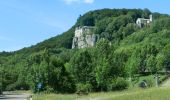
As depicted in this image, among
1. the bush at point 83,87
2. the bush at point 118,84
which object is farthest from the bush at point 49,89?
the bush at point 118,84

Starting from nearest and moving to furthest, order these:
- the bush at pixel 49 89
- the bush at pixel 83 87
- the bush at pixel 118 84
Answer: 1. the bush at pixel 83 87
2. the bush at pixel 118 84
3. the bush at pixel 49 89

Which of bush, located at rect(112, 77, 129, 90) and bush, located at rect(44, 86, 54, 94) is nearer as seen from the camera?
bush, located at rect(112, 77, 129, 90)

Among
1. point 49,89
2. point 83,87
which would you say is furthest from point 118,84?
point 49,89

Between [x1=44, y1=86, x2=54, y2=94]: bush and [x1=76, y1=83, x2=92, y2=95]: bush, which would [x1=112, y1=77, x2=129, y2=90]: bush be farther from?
[x1=44, y1=86, x2=54, y2=94]: bush

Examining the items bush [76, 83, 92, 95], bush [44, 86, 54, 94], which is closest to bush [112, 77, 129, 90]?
bush [76, 83, 92, 95]

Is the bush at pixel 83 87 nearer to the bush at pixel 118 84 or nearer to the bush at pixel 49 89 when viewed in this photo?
the bush at pixel 118 84

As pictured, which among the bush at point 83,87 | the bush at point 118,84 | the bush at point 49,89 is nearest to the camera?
the bush at point 83,87

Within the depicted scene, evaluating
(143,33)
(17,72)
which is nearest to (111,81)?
(17,72)

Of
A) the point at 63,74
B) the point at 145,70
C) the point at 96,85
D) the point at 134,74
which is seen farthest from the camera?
the point at 145,70

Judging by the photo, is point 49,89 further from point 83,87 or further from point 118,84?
point 118,84

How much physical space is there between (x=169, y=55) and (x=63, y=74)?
42154 millimetres

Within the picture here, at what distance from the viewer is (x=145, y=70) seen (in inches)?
3971

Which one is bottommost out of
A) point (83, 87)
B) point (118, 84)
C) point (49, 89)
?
point (49, 89)

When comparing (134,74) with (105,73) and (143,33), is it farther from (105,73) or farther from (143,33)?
(143,33)
